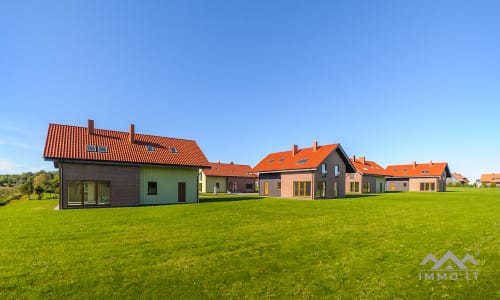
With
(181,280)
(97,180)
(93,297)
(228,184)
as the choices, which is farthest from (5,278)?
(228,184)

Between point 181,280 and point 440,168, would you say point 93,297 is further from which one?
point 440,168

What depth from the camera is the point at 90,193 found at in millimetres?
26031

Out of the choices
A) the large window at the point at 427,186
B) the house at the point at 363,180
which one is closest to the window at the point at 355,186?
the house at the point at 363,180

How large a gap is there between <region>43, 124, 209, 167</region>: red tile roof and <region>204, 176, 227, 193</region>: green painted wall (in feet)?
65.1

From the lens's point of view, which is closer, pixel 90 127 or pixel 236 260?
pixel 236 260

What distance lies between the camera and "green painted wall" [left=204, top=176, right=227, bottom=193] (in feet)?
162

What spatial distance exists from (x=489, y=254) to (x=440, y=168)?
57.7 m

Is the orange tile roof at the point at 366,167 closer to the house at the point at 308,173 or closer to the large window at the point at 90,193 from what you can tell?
the house at the point at 308,173

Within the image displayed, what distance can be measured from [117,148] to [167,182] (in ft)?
17.6

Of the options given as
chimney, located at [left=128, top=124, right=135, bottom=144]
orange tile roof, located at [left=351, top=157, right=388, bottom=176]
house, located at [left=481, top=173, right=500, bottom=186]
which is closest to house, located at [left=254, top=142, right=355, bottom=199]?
orange tile roof, located at [left=351, top=157, right=388, bottom=176]

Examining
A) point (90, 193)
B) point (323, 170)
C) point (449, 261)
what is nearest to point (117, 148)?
point (90, 193)

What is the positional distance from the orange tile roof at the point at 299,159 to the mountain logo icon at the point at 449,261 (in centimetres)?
2270

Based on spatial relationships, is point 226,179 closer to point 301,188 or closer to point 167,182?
point 301,188

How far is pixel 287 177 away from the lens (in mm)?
34688
